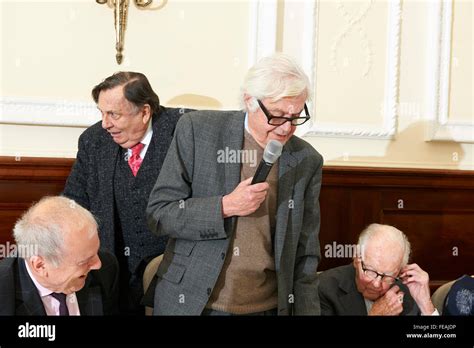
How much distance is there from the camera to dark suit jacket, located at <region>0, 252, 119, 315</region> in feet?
7.06

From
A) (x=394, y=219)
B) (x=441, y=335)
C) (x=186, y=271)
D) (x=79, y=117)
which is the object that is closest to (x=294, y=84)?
(x=186, y=271)

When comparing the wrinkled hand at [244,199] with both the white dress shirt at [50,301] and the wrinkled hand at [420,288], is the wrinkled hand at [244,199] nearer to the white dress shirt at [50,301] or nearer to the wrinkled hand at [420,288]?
the white dress shirt at [50,301]

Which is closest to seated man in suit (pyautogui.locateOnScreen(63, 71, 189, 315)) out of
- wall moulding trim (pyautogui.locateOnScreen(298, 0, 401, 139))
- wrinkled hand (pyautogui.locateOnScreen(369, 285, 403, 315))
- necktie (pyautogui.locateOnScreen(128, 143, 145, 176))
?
necktie (pyautogui.locateOnScreen(128, 143, 145, 176))

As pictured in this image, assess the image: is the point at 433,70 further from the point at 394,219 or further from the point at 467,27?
the point at 394,219

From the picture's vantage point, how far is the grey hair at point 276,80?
7.86 ft

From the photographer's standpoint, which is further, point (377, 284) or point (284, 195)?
point (377, 284)

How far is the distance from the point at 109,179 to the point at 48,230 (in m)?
0.91

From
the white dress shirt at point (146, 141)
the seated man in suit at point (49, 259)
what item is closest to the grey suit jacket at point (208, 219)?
the seated man in suit at point (49, 259)

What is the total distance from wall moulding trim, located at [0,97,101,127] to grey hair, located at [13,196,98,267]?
1.76 m

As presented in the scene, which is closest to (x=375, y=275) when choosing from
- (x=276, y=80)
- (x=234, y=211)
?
(x=234, y=211)

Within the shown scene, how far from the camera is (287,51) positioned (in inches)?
169

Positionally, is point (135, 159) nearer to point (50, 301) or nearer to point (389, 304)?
point (50, 301)

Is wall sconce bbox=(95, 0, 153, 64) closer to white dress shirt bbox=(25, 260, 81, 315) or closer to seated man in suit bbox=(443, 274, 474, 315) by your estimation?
white dress shirt bbox=(25, 260, 81, 315)

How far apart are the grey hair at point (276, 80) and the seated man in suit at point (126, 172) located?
32.4 inches
